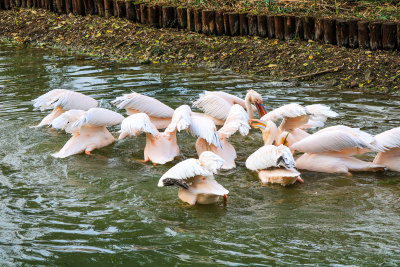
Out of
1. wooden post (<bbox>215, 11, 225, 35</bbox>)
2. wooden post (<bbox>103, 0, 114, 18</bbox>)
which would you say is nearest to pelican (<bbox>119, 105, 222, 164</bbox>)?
wooden post (<bbox>215, 11, 225, 35</bbox>)

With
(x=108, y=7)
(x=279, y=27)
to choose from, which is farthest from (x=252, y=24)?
(x=108, y=7)

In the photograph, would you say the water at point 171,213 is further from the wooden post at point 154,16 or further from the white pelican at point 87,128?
the wooden post at point 154,16

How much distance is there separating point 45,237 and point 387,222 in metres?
2.15

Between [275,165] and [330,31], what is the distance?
461 cm

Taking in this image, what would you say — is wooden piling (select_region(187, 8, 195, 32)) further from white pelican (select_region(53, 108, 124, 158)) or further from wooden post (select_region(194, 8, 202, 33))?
white pelican (select_region(53, 108, 124, 158))

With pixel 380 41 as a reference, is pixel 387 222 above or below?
below

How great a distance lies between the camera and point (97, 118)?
17.7ft

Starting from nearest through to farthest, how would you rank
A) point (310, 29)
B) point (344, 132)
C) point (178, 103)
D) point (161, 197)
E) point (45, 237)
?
point (45, 237)
point (161, 197)
point (344, 132)
point (178, 103)
point (310, 29)

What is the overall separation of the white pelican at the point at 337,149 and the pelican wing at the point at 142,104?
153 centimetres

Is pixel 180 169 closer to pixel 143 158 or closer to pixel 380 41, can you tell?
pixel 143 158

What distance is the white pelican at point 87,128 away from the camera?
17.6ft

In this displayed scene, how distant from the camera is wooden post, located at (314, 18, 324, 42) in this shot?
8617mm

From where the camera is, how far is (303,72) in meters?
8.05

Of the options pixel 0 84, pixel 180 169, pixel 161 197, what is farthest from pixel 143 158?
pixel 0 84
